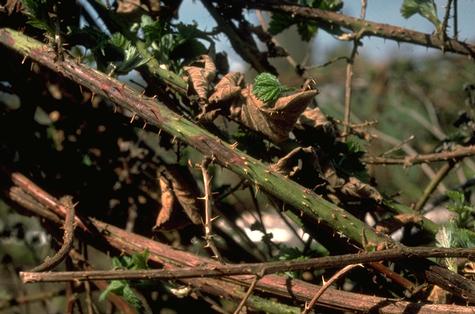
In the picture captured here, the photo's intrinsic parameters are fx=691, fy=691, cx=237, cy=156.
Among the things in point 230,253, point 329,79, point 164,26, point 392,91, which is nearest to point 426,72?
point 392,91

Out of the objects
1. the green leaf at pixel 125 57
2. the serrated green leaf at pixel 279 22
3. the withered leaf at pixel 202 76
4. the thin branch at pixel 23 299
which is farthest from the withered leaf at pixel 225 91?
the thin branch at pixel 23 299

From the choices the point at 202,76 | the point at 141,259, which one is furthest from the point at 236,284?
the point at 202,76

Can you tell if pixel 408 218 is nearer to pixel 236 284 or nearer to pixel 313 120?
pixel 313 120

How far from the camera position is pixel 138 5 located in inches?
61.6

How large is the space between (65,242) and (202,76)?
42 centimetres

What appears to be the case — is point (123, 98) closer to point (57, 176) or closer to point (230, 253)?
point (57, 176)

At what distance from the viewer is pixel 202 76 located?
1.36 metres

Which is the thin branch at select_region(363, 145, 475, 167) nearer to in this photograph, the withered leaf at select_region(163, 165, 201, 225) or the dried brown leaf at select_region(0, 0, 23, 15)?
the withered leaf at select_region(163, 165, 201, 225)

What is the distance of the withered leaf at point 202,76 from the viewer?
1.34m

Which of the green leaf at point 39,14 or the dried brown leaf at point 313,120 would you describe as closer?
the green leaf at point 39,14

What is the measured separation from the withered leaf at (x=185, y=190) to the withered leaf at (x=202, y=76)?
22cm

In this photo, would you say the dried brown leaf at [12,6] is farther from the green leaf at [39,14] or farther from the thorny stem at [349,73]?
the thorny stem at [349,73]

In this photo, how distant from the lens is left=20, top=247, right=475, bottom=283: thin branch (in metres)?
1.13

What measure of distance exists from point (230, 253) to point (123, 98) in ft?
2.35
